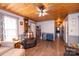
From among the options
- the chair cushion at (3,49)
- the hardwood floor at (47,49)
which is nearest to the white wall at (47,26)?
the hardwood floor at (47,49)

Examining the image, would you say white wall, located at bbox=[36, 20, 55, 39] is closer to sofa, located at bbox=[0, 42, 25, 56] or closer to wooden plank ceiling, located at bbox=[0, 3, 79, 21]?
wooden plank ceiling, located at bbox=[0, 3, 79, 21]

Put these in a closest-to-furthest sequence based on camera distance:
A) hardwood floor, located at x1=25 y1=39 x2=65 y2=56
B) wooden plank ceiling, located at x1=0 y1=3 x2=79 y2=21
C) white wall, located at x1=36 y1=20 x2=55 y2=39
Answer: wooden plank ceiling, located at x1=0 y1=3 x2=79 y2=21, hardwood floor, located at x1=25 y1=39 x2=65 y2=56, white wall, located at x1=36 y1=20 x2=55 y2=39

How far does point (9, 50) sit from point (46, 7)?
966 millimetres

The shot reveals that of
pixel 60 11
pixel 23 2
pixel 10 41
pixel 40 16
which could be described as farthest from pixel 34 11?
pixel 10 41

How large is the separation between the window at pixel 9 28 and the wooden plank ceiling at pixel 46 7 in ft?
0.58

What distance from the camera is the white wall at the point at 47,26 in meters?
2.31

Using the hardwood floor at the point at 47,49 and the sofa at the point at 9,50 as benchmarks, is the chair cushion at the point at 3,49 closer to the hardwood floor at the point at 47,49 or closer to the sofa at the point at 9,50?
the sofa at the point at 9,50

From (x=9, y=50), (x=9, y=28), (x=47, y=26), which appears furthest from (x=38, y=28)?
(x=9, y=50)

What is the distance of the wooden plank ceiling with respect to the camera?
200 centimetres

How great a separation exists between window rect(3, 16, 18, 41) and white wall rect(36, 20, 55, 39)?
1.42 ft

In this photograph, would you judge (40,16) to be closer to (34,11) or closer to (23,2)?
(34,11)

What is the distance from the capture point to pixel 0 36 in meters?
2.11

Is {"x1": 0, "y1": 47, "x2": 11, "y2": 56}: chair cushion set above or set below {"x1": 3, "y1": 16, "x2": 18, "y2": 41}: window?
below

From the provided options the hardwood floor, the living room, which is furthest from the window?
the hardwood floor
